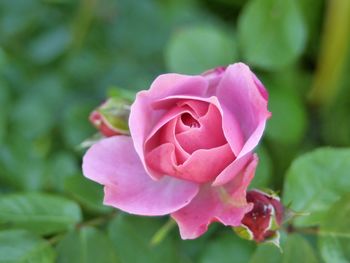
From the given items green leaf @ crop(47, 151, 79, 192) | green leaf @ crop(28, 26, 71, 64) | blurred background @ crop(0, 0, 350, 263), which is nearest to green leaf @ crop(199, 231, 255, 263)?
blurred background @ crop(0, 0, 350, 263)

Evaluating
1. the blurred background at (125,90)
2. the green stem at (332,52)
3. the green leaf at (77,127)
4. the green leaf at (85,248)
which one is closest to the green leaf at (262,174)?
the blurred background at (125,90)

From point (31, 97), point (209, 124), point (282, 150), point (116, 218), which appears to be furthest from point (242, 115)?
point (31, 97)

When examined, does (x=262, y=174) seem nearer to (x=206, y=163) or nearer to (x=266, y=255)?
(x=266, y=255)

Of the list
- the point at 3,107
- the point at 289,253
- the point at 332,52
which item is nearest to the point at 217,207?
the point at 289,253

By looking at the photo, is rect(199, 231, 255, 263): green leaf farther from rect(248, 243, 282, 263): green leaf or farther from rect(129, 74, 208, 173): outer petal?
rect(129, 74, 208, 173): outer petal

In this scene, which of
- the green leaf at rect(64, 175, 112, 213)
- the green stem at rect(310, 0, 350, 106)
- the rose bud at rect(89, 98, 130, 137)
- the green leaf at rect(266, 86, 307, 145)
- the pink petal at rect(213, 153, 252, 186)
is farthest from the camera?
the green stem at rect(310, 0, 350, 106)

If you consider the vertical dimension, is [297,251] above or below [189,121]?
below

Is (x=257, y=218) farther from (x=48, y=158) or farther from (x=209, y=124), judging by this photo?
(x=48, y=158)
